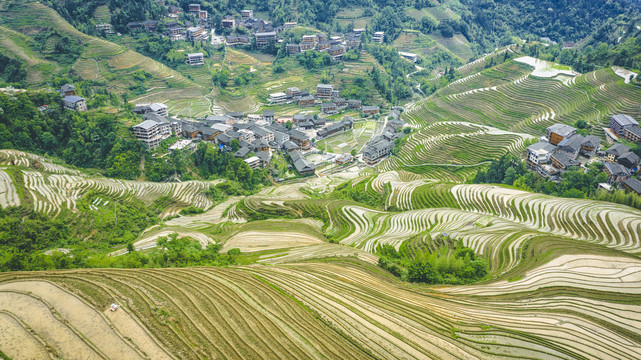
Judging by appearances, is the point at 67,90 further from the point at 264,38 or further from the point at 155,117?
the point at 264,38

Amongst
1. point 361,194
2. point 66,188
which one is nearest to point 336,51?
point 361,194

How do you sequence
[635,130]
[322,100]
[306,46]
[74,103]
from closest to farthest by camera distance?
[635,130] < [74,103] < [322,100] < [306,46]

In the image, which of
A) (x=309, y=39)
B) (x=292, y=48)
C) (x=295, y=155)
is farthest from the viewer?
(x=309, y=39)

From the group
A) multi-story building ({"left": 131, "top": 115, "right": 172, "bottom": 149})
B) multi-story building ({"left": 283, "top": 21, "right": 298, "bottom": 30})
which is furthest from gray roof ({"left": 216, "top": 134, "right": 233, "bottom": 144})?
multi-story building ({"left": 283, "top": 21, "right": 298, "bottom": 30})

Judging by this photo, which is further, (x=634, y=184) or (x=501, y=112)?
(x=501, y=112)

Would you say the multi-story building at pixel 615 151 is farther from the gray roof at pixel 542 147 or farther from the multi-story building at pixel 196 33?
the multi-story building at pixel 196 33

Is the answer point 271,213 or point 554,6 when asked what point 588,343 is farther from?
point 554,6
